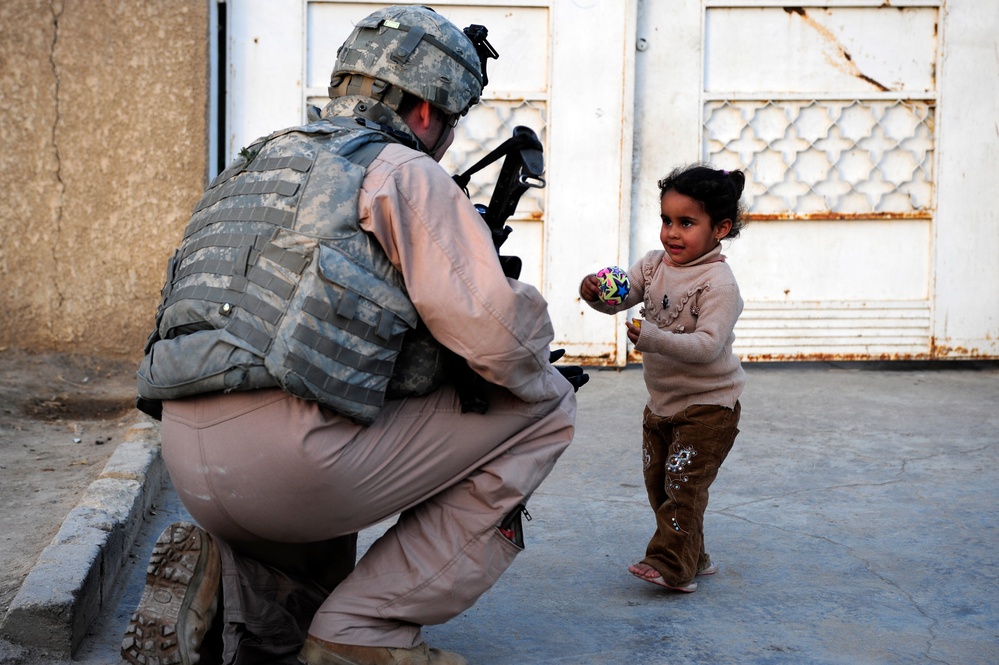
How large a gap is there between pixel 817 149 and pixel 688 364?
3159 millimetres

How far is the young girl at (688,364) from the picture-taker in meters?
2.92

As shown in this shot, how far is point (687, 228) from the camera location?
3.06m

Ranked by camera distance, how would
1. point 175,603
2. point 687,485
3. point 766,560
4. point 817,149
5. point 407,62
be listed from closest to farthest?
point 175,603, point 407,62, point 687,485, point 766,560, point 817,149

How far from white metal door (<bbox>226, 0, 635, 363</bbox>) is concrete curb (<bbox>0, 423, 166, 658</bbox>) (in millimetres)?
2550

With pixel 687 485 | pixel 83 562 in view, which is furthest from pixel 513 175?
pixel 83 562

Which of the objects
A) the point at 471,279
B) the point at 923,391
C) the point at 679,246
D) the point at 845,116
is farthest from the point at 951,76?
the point at 471,279

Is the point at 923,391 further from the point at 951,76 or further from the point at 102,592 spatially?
the point at 102,592

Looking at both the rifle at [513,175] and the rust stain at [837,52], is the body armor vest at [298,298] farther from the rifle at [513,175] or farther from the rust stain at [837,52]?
the rust stain at [837,52]

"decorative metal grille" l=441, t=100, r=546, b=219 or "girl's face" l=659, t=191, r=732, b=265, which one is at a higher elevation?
"decorative metal grille" l=441, t=100, r=546, b=219

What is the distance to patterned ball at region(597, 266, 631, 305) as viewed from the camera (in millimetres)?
2896

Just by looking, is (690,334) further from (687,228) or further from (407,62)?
(407,62)

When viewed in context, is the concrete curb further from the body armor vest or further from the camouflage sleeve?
the camouflage sleeve

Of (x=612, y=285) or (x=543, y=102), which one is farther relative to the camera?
(x=543, y=102)

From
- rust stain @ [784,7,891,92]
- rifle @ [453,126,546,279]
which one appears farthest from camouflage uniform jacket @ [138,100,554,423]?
rust stain @ [784,7,891,92]
